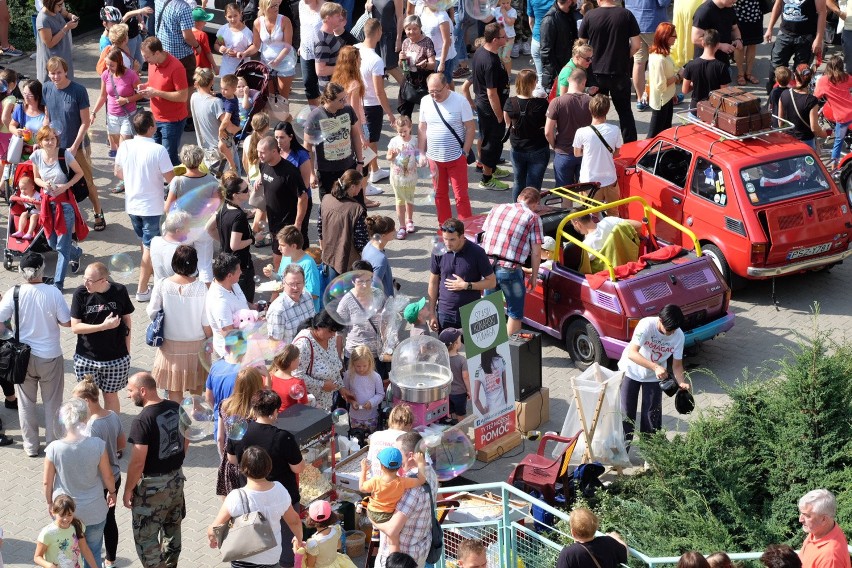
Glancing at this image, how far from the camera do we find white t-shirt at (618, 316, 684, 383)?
456 inches

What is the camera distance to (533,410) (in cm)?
1240

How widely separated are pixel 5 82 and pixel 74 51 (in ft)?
21.1

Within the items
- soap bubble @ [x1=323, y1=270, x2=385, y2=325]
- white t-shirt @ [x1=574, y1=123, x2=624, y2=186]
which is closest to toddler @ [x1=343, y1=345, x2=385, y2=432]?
soap bubble @ [x1=323, y1=270, x2=385, y2=325]

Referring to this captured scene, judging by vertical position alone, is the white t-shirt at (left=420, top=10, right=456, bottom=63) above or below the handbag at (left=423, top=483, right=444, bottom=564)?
above

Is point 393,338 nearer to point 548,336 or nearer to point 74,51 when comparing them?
point 548,336

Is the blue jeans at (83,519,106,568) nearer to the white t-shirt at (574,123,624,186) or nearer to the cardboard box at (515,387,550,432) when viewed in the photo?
the cardboard box at (515,387,550,432)

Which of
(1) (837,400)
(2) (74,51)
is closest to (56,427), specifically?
(1) (837,400)

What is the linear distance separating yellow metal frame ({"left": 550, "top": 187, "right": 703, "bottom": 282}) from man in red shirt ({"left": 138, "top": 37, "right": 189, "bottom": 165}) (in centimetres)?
457

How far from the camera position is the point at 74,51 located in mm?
21891

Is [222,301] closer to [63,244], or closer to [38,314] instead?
[38,314]

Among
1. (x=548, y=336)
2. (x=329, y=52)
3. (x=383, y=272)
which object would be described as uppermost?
(x=329, y=52)

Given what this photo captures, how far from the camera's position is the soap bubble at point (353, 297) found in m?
11.8

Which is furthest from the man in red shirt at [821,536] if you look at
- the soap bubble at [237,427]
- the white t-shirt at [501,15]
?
the white t-shirt at [501,15]

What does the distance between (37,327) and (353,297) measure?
2.57m
